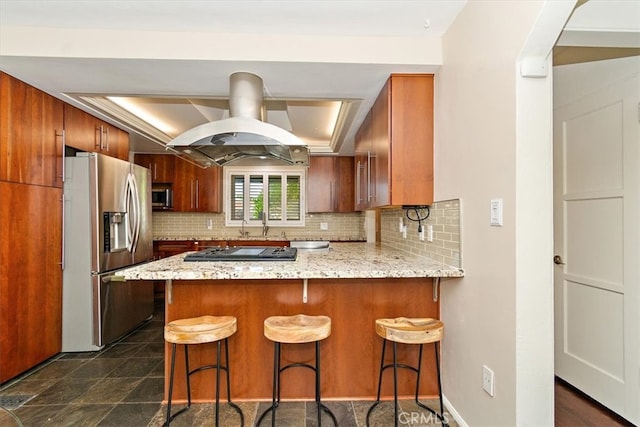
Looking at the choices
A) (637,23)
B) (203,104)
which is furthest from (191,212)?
Answer: (637,23)

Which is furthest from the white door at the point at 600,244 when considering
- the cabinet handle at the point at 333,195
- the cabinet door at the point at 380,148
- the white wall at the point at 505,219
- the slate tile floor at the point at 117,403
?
the cabinet handle at the point at 333,195

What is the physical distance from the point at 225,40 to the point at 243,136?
2.03 ft

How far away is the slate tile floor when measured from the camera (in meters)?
1.82

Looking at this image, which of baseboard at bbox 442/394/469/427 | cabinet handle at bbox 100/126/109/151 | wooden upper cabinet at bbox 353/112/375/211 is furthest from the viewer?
cabinet handle at bbox 100/126/109/151

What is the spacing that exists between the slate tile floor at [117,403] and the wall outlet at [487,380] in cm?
44

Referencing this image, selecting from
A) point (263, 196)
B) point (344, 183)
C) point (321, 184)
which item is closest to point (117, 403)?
point (263, 196)

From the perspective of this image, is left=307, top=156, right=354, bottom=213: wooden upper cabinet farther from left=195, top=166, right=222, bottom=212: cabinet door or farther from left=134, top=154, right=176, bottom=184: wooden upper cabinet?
left=134, top=154, right=176, bottom=184: wooden upper cabinet

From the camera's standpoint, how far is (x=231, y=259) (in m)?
1.99

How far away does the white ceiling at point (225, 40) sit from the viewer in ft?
5.65

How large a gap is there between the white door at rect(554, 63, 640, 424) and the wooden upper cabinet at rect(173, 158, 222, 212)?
4.35m

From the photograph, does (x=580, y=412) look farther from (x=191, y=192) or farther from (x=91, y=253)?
(x=191, y=192)

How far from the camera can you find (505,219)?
1375 mm

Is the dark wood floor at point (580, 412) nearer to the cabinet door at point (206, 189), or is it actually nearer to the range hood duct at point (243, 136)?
the range hood duct at point (243, 136)

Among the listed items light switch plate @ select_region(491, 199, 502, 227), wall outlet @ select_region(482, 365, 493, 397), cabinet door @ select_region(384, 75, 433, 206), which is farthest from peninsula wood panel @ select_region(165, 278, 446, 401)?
light switch plate @ select_region(491, 199, 502, 227)
